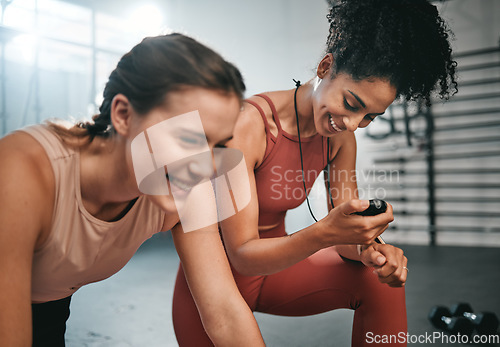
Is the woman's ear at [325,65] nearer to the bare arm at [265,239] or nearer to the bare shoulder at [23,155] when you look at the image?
the bare arm at [265,239]

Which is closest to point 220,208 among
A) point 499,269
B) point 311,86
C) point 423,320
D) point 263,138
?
point 263,138

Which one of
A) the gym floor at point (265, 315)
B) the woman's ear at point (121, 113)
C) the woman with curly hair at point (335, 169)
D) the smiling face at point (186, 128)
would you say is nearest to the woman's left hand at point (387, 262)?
the woman with curly hair at point (335, 169)

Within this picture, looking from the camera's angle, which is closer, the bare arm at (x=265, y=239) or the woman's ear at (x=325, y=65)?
the bare arm at (x=265, y=239)

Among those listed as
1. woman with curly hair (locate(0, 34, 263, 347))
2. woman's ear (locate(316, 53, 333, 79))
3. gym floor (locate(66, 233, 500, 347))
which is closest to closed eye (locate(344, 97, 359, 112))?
woman's ear (locate(316, 53, 333, 79))

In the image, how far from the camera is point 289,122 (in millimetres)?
1263

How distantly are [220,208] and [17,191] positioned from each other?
1.80ft

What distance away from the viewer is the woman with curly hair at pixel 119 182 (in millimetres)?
699

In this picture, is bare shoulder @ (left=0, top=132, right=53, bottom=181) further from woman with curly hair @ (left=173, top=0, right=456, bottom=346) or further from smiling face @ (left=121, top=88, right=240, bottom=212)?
woman with curly hair @ (left=173, top=0, right=456, bottom=346)

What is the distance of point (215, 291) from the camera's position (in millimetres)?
987

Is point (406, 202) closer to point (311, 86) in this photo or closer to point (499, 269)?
point (499, 269)

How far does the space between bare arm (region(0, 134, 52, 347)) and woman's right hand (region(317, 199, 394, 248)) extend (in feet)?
2.02

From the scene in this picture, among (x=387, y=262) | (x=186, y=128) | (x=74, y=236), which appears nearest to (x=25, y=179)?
(x=74, y=236)

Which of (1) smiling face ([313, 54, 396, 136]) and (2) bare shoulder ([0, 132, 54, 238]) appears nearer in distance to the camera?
(2) bare shoulder ([0, 132, 54, 238])

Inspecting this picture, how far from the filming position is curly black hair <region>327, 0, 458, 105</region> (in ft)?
3.33
